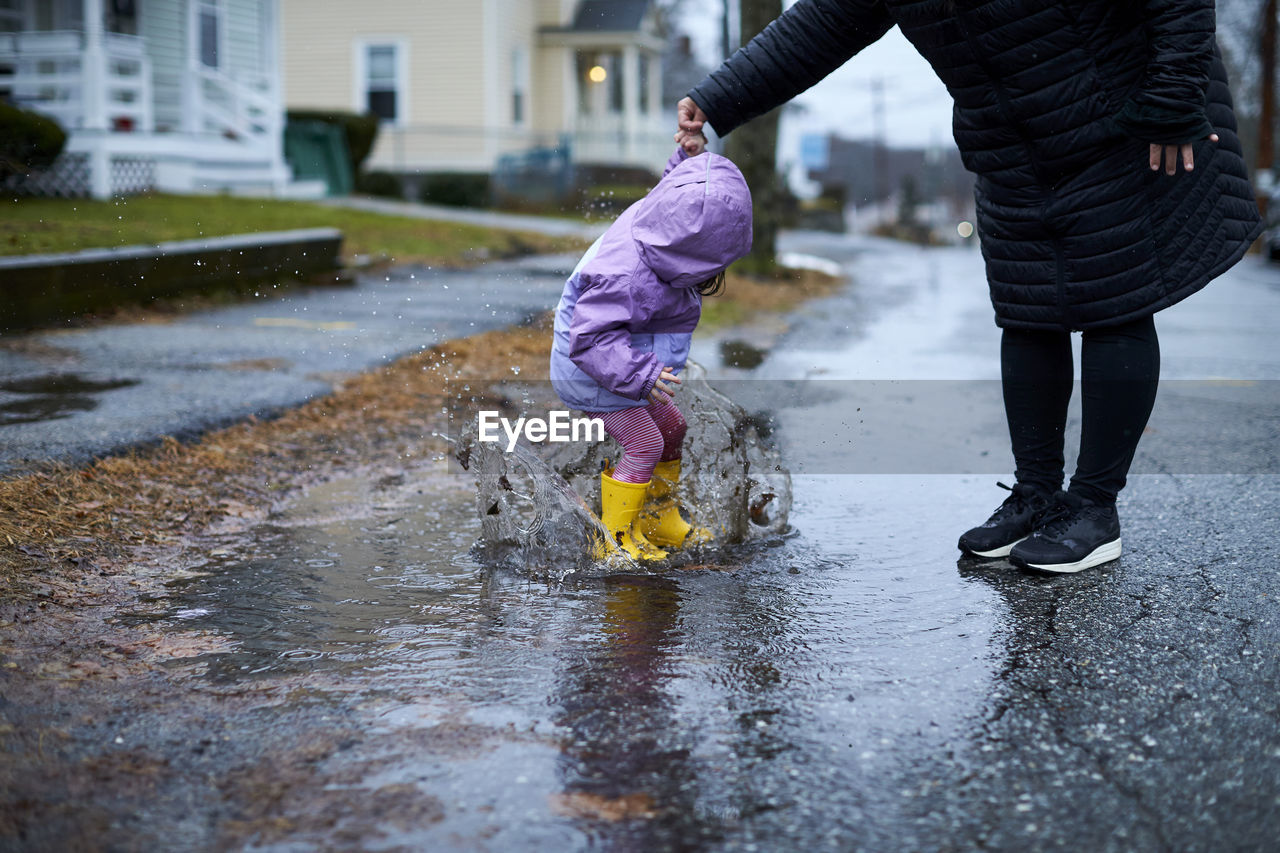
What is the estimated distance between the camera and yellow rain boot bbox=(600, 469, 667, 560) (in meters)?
3.54

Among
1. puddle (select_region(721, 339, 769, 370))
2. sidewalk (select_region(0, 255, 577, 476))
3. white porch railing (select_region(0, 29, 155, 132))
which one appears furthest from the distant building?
puddle (select_region(721, 339, 769, 370))

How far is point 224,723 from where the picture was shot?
92.1 inches

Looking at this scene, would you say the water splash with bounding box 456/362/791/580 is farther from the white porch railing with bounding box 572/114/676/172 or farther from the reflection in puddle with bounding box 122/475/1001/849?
the white porch railing with bounding box 572/114/676/172

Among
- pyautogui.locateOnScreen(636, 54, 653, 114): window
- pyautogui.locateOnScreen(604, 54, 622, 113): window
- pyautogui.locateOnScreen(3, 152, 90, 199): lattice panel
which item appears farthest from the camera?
pyautogui.locateOnScreen(636, 54, 653, 114): window

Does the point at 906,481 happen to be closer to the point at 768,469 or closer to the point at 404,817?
the point at 768,469

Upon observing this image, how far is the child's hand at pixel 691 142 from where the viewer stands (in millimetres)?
3541

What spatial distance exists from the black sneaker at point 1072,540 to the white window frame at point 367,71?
2615cm

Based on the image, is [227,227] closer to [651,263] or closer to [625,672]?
[651,263]

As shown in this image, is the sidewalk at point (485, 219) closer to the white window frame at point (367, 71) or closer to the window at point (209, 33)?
the window at point (209, 33)

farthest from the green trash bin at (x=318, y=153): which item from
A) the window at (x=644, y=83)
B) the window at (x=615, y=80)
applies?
the window at (x=644, y=83)

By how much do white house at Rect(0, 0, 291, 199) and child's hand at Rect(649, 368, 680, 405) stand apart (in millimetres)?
14483

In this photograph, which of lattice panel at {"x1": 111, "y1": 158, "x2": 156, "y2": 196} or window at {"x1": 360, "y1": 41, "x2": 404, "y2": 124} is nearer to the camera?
lattice panel at {"x1": 111, "y1": 158, "x2": 156, "y2": 196}

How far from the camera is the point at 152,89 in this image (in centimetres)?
1988

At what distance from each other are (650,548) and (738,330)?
6.43 meters
